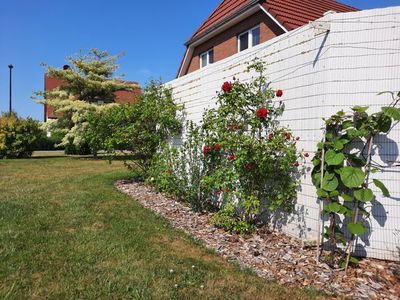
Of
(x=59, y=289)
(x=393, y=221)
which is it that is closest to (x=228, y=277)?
(x=59, y=289)

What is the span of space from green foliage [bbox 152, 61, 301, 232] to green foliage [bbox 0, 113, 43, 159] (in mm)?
16071

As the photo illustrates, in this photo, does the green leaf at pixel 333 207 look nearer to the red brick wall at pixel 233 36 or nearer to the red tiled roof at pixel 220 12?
the red brick wall at pixel 233 36

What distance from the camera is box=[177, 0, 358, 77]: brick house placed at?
35.1 ft

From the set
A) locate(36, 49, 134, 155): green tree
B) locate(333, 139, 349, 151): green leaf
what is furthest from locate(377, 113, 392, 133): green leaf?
locate(36, 49, 134, 155): green tree

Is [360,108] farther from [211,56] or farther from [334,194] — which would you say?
[211,56]

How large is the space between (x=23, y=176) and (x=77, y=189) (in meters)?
3.51

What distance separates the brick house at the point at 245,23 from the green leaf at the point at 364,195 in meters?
7.68

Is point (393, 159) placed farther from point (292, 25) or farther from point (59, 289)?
point (292, 25)

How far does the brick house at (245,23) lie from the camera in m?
10.7

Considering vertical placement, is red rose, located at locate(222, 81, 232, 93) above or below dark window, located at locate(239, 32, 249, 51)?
below

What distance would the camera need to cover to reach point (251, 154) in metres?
4.44

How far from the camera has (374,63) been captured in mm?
3639

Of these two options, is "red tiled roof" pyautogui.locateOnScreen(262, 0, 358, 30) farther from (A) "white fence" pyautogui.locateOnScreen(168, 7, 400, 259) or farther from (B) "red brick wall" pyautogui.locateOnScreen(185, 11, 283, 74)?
(A) "white fence" pyautogui.locateOnScreen(168, 7, 400, 259)

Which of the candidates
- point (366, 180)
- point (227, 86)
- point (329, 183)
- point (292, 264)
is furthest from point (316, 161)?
point (227, 86)
